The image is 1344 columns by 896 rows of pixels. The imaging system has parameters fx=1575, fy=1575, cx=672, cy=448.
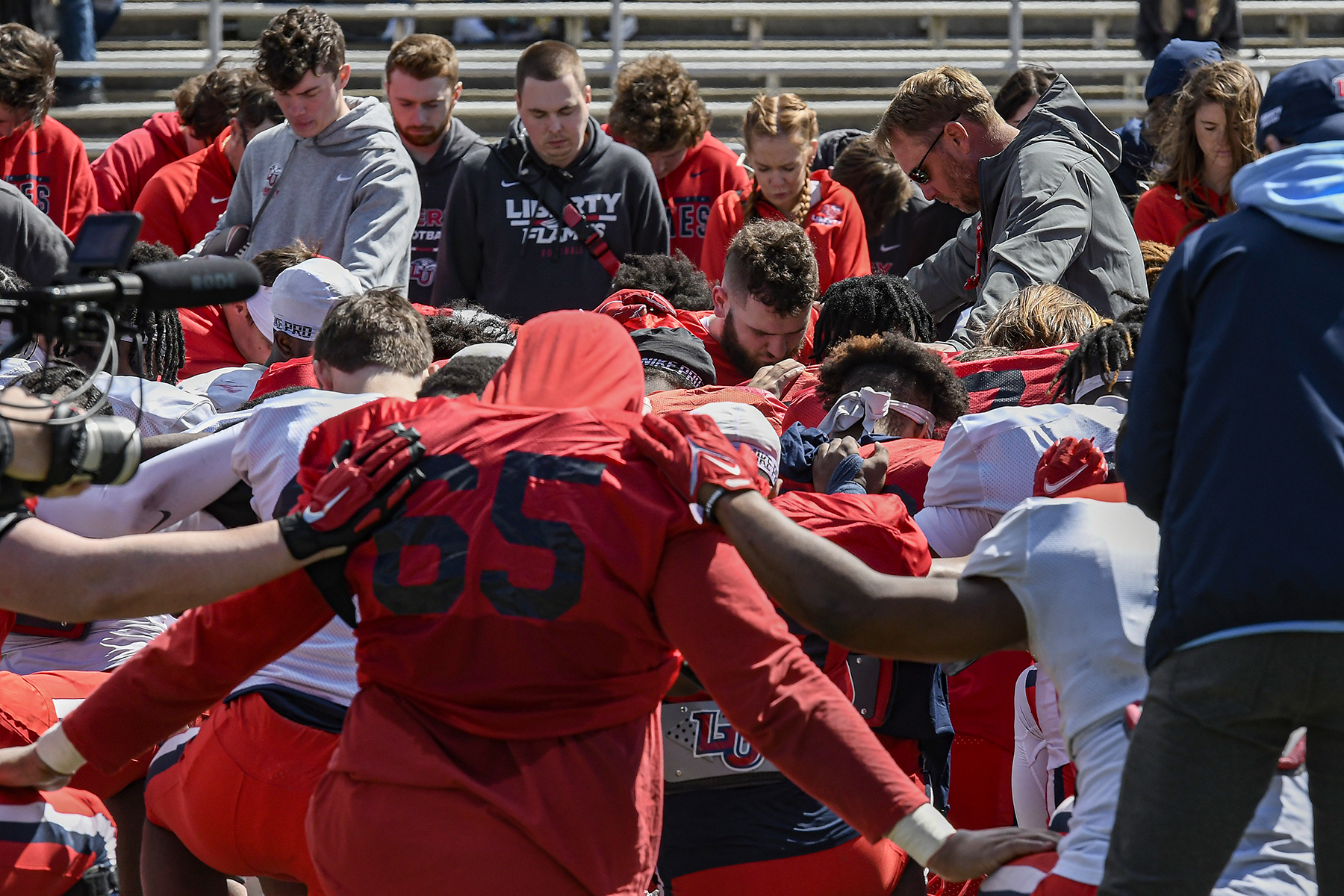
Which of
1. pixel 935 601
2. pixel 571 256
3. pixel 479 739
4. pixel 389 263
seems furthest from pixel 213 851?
pixel 571 256

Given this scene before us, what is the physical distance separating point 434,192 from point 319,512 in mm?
5044

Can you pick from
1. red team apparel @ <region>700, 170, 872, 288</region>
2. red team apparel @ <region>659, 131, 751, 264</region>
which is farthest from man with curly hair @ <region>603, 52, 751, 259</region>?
red team apparel @ <region>700, 170, 872, 288</region>

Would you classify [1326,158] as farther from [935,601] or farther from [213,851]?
[213,851]

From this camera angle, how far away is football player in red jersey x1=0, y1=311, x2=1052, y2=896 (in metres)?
2.38

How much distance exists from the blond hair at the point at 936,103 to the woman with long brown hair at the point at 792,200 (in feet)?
2.13

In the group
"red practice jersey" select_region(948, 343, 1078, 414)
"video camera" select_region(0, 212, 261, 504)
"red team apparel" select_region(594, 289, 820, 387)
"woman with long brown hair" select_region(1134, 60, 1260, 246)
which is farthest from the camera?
"woman with long brown hair" select_region(1134, 60, 1260, 246)

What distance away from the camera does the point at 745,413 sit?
328 cm

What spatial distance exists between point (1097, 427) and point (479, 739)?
182cm

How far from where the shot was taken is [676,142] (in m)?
7.35

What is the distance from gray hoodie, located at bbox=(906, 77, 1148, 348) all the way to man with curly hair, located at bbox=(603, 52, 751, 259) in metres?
1.80

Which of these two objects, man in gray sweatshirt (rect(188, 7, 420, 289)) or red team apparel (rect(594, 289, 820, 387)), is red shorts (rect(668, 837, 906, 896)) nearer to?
red team apparel (rect(594, 289, 820, 387))

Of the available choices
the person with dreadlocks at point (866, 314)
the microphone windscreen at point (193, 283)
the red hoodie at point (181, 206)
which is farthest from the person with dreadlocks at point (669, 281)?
the microphone windscreen at point (193, 283)

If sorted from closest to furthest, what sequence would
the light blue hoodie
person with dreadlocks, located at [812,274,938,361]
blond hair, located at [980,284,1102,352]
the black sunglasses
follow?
the light blue hoodie < blond hair, located at [980,284,1102,352] < person with dreadlocks, located at [812,274,938,361] < the black sunglasses

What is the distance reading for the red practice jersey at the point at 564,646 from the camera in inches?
93.7
